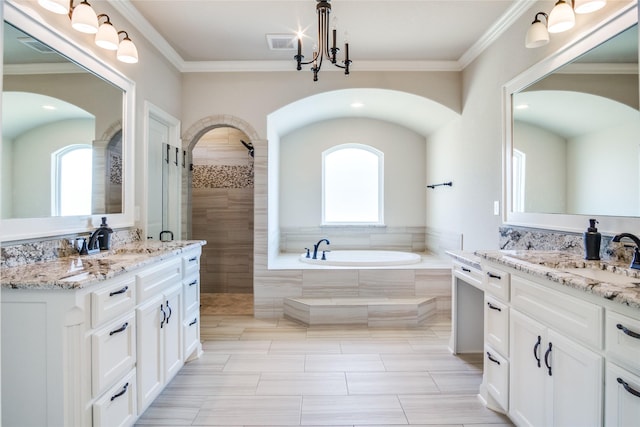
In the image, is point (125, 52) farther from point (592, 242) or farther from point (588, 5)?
point (592, 242)

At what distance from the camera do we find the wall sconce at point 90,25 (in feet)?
5.74

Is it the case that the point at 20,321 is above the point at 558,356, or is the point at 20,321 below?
above

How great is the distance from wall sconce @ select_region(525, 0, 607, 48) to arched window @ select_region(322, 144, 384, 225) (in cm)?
301

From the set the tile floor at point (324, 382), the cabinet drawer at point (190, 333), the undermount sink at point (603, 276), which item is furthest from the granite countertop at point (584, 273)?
the cabinet drawer at point (190, 333)

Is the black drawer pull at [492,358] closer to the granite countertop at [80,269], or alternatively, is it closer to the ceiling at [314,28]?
the granite countertop at [80,269]

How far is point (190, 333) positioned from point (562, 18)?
3.09 meters

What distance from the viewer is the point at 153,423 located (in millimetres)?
1949

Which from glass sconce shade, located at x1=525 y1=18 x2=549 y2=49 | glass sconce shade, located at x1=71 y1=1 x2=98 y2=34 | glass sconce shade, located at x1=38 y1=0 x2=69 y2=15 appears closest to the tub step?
glass sconce shade, located at x1=525 y1=18 x2=549 y2=49

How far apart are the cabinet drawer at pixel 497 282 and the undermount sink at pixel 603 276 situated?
33 cm

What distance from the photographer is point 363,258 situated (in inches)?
179

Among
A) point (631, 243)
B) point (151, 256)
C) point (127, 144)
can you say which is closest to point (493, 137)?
point (631, 243)

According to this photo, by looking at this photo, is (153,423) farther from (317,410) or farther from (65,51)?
(65,51)

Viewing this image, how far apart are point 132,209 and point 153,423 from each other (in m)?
1.54

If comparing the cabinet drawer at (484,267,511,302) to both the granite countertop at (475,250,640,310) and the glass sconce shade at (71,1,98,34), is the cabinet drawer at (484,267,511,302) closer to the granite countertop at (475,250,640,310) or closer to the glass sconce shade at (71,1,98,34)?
the granite countertop at (475,250,640,310)
